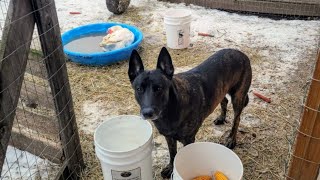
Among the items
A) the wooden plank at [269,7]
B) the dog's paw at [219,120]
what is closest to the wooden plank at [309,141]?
the dog's paw at [219,120]

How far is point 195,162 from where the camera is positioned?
3.05 m

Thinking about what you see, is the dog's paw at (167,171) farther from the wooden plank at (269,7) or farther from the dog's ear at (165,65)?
the wooden plank at (269,7)

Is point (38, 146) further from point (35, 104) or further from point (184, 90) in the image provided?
point (184, 90)

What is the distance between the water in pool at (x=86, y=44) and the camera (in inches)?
237

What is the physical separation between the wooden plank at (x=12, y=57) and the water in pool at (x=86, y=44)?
11.1 ft

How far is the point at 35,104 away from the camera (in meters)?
4.02

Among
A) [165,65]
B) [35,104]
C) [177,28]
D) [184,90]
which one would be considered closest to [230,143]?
[184,90]

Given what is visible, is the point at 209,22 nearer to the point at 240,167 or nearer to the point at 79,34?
the point at 79,34

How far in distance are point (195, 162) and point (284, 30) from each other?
4384mm

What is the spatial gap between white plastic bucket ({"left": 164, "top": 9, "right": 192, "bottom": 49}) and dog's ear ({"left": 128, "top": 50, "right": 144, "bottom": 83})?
302 cm

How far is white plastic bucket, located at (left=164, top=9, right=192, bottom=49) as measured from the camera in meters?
5.71

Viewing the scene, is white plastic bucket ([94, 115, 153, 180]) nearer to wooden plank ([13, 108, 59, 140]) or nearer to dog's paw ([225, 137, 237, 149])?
wooden plank ([13, 108, 59, 140])

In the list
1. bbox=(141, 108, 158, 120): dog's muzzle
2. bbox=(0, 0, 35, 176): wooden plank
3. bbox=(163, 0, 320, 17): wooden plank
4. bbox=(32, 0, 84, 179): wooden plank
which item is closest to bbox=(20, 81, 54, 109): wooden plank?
bbox=(32, 0, 84, 179): wooden plank

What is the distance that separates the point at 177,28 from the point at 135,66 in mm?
3071
